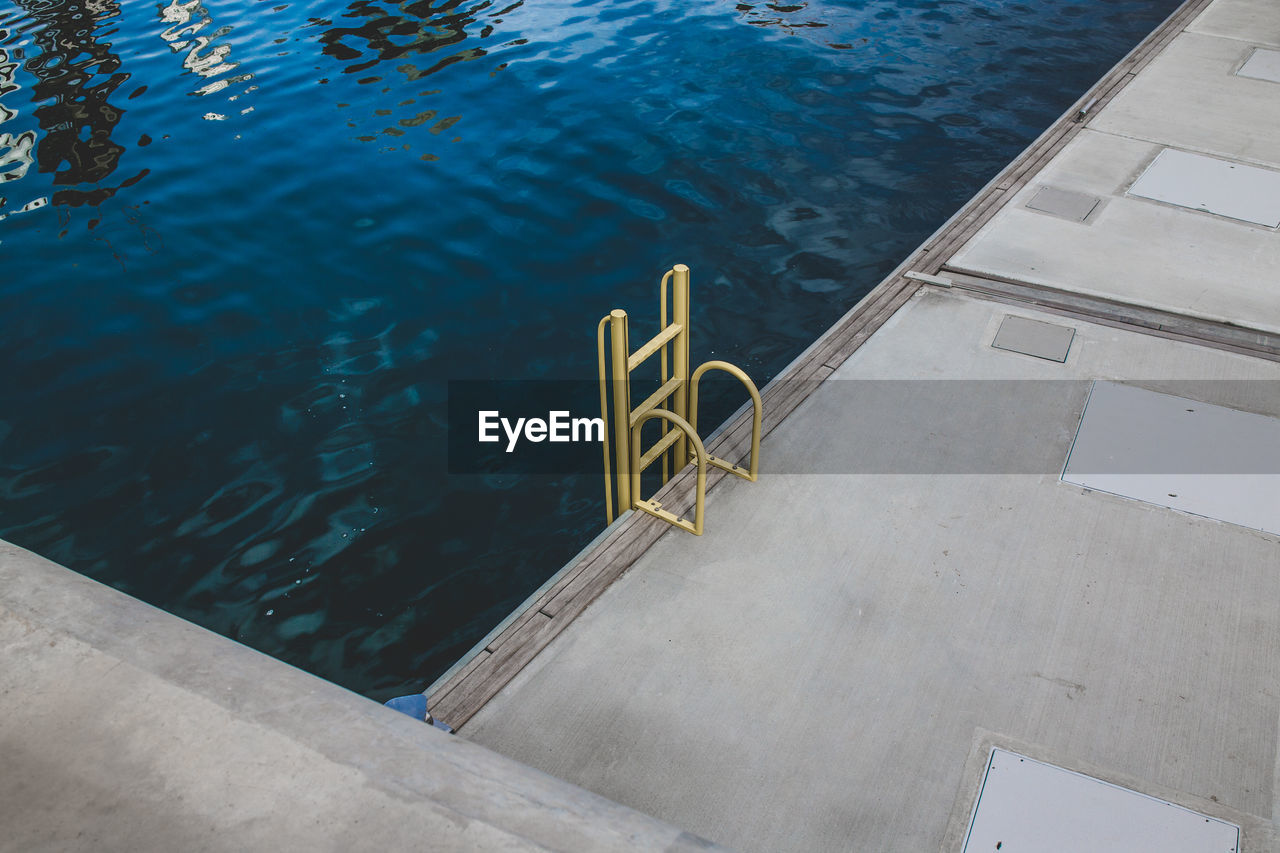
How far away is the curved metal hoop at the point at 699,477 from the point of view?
4633mm

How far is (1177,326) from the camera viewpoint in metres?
6.50

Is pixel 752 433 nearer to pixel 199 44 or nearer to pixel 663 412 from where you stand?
pixel 663 412

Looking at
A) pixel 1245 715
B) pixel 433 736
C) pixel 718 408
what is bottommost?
pixel 718 408

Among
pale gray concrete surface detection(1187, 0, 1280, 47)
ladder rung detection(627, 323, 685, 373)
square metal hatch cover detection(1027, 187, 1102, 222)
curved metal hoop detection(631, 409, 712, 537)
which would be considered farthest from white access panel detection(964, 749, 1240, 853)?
pale gray concrete surface detection(1187, 0, 1280, 47)

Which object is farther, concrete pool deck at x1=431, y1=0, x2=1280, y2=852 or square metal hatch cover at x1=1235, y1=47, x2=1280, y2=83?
square metal hatch cover at x1=1235, y1=47, x2=1280, y2=83

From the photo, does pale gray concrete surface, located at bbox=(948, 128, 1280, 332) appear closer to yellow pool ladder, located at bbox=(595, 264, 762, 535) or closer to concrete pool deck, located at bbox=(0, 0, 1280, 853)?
concrete pool deck, located at bbox=(0, 0, 1280, 853)

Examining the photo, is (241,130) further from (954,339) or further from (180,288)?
(954,339)

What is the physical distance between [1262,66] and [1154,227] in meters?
5.19

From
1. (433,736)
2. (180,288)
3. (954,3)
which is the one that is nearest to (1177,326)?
(433,736)

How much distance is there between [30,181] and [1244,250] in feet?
40.0

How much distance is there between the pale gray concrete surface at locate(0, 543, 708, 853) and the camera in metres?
2.85

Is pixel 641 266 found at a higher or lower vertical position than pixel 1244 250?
lower

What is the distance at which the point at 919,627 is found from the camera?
14.5 ft

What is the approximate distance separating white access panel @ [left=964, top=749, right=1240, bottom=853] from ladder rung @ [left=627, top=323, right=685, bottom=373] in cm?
239
